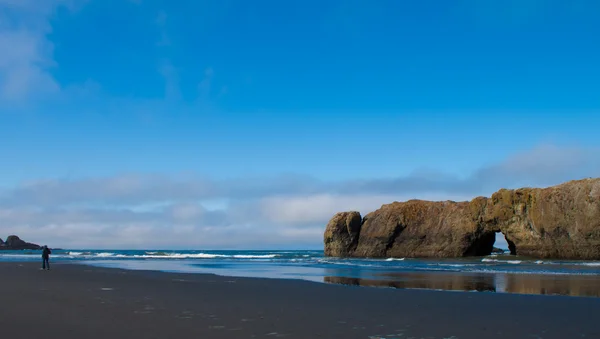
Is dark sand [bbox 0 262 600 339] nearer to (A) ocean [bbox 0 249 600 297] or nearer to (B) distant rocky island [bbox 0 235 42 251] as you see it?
(A) ocean [bbox 0 249 600 297]

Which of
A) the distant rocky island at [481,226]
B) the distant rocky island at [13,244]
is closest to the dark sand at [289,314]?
the distant rocky island at [481,226]

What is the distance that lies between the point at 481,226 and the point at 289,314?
2082 inches

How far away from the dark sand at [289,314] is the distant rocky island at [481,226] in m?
38.9

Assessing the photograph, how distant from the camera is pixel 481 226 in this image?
60031 mm

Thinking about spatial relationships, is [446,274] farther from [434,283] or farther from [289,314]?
[289,314]

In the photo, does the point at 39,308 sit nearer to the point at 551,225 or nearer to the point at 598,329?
the point at 598,329

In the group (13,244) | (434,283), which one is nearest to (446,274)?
(434,283)

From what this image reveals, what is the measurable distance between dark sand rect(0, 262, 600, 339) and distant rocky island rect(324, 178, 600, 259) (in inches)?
1532

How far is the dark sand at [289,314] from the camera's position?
9242mm

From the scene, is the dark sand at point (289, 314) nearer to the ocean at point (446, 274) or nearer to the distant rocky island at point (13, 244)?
the ocean at point (446, 274)

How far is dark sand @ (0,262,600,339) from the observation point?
924cm

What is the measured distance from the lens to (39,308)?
12.1 meters

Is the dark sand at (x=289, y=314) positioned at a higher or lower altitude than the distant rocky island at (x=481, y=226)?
lower

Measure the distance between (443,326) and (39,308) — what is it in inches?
359
